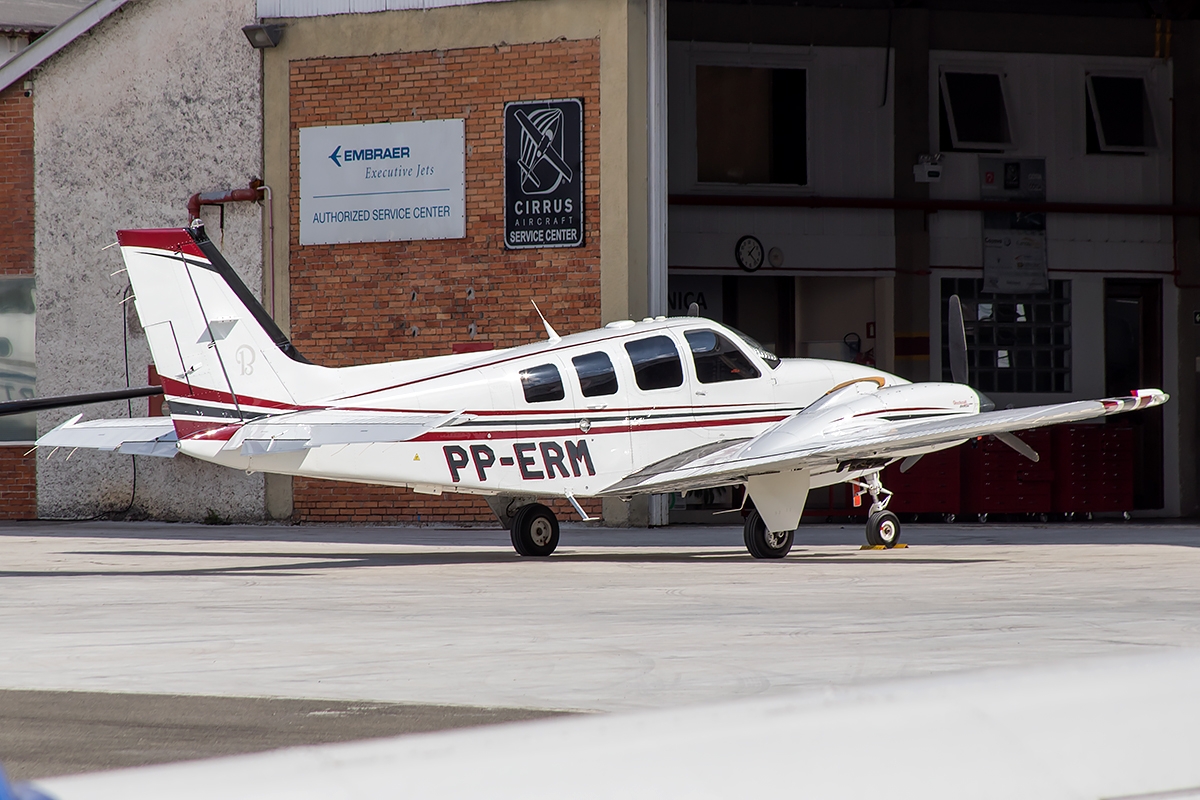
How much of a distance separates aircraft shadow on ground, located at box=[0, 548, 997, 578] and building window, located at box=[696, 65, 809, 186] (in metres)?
10.7

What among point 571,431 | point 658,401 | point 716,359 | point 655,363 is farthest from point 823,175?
point 571,431

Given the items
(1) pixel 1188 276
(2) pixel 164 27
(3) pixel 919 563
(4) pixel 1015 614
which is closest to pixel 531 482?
(3) pixel 919 563

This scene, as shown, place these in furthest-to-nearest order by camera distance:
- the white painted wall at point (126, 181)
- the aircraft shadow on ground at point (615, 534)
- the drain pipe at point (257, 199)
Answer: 1. the white painted wall at point (126, 181)
2. the drain pipe at point (257, 199)
3. the aircraft shadow on ground at point (615, 534)

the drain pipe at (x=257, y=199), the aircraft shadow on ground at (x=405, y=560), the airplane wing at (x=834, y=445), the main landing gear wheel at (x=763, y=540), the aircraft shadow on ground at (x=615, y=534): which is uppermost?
the drain pipe at (x=257, y=199)

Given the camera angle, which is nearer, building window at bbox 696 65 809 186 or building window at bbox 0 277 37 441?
building window at bbox 0 277 37 441

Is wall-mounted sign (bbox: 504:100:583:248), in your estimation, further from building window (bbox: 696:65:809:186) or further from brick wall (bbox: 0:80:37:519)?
brick wall (bbox: 0:80:37:519)

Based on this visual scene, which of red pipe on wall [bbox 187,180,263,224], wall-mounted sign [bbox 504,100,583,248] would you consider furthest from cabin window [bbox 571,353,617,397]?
red pipe on wall [bbox 187,180,263,224]

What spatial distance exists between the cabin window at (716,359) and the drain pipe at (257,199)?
888 cm

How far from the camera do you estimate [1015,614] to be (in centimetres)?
750

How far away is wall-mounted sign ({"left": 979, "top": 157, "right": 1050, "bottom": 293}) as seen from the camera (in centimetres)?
2314

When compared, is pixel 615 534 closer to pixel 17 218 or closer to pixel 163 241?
pixel 163 241

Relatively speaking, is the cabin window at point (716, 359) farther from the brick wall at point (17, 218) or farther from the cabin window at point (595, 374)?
the brick wall at point (17, 218)

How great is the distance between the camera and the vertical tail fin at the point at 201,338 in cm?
1110

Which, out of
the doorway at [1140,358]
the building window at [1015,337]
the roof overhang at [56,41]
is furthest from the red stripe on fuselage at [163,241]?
the doorway at [1140,358]
